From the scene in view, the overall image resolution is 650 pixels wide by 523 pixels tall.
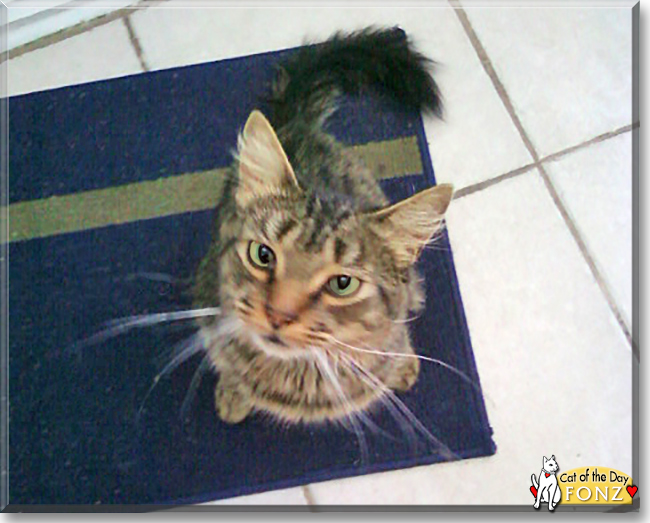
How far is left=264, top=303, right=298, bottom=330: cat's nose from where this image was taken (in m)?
0.89

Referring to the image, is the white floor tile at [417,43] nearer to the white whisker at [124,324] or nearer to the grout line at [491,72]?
the grout line at [491,72]

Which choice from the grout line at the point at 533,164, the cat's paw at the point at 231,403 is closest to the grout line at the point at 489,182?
the grout line at the point at 533,164

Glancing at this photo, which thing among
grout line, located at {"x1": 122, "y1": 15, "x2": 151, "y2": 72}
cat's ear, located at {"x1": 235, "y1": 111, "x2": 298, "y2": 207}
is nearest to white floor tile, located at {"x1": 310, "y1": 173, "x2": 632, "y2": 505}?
cat's ear, located at {"x1": 235, "y1": 111, "x2": 298, "y2": 207}

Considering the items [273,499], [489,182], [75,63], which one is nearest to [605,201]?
[489,182]

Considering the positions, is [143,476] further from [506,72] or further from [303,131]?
[506,72]

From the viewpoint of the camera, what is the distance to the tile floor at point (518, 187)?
3.97 feet

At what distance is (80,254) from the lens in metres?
1.31

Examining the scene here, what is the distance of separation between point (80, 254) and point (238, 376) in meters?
0.45

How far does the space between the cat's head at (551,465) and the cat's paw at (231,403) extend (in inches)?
22.2

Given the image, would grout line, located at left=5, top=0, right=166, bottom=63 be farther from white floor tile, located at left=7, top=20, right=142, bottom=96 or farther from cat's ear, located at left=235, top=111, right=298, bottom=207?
cat's ear, located at left=235, top=111, right=298, bottom=207

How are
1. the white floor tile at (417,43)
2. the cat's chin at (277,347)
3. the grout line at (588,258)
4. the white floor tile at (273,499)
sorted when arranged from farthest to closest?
the white floor tile at (417,43), the grout line at (588,258), the white floor tile at (273,499), the cat's chin at (277,347)

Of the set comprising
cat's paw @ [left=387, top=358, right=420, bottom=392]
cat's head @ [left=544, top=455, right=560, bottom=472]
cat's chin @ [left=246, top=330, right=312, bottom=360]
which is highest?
cat's chin @ [left=246, top=330, right=312, bottom=360]

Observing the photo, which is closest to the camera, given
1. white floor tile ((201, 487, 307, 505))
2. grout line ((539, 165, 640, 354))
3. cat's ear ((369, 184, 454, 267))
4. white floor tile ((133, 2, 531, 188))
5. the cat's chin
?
cat's ear ((369, 184, 454, 267))

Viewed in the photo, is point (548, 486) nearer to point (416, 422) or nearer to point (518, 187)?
point (416, 422)
